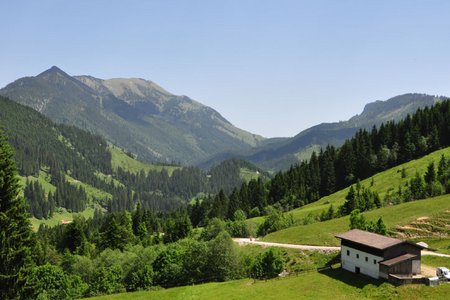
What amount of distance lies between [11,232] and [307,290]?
41.1 m

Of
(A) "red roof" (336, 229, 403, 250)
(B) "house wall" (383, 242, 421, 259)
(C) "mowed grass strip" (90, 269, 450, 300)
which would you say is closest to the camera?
(C) "mowed grass strip" (90, 269, 450, 300)

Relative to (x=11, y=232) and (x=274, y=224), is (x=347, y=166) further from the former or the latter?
(x=11, y=232)

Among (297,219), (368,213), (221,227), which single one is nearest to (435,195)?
(368,213)

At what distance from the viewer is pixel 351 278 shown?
66.3m

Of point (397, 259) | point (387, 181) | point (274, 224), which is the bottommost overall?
point (274, 224)

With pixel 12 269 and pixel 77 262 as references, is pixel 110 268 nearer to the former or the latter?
pixel 77 262

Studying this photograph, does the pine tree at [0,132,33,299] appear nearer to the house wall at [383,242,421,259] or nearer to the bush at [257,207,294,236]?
the house wall at [383,242,421,259]

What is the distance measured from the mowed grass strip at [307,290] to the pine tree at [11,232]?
89.9ft

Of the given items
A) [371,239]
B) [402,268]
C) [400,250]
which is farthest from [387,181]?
[402,268]

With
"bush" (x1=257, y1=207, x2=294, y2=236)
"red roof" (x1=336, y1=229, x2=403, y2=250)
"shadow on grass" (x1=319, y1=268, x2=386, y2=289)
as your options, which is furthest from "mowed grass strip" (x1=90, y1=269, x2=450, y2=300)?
"bush" (x1=257, y1=207, x2=294, y2=236)

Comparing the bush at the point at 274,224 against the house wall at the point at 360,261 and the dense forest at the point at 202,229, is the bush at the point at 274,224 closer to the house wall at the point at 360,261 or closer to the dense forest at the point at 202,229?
the dense forest at the point at 202,229

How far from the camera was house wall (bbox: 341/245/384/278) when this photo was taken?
6400 cm

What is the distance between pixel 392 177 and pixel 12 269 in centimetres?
13083

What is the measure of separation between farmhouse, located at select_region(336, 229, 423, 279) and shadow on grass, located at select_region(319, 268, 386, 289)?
92cm
